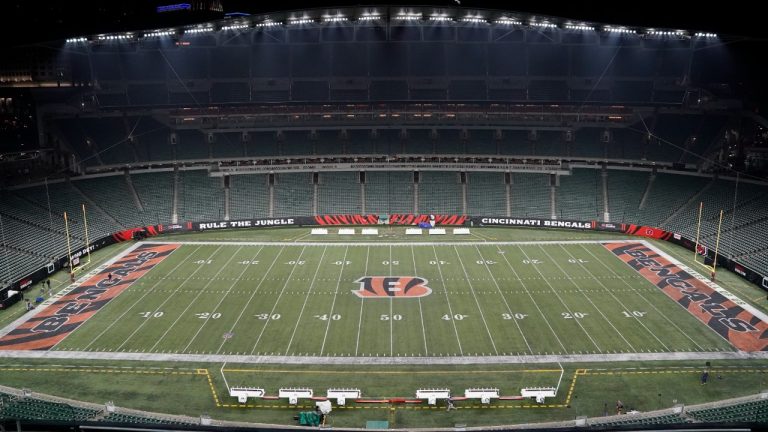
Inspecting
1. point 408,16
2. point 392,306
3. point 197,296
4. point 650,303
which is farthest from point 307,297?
point 408,16

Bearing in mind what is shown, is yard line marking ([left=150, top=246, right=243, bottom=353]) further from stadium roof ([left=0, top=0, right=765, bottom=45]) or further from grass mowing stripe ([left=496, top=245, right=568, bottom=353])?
stadium roof ([left=0, top=0, right=765, bottom=45])

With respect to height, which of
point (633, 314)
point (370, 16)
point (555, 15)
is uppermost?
point (370, 16)

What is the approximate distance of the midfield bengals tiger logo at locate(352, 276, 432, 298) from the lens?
35375mm

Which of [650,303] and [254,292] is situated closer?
[650,303]

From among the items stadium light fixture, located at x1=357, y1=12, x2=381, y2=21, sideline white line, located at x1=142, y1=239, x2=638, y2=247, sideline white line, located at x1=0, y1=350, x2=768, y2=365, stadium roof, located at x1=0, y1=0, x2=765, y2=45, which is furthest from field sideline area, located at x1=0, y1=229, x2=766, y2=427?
stadium light fixture, located at x1=357, y1=12, x2=381, y2=21

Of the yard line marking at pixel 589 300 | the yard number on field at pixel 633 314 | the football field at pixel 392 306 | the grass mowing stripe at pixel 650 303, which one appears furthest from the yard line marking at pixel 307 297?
the grass mowing stripe at pixel 650 303

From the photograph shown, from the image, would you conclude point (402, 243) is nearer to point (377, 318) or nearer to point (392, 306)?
point (392, 306)

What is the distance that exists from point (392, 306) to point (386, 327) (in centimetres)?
312

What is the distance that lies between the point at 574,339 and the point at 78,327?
85.2 feet

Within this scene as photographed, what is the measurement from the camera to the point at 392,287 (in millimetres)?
36656

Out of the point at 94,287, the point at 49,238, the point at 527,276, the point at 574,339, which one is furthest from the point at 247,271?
the point at 574,339

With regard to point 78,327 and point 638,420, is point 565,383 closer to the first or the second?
point 638,420

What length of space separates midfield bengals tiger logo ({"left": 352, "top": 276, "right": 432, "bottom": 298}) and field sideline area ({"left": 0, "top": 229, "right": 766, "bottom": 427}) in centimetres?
16

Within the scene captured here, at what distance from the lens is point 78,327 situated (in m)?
31.0
